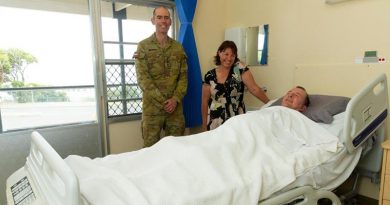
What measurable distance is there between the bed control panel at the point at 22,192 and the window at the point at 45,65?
1.13m

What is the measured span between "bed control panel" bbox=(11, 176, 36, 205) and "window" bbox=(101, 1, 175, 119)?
53.3 inches

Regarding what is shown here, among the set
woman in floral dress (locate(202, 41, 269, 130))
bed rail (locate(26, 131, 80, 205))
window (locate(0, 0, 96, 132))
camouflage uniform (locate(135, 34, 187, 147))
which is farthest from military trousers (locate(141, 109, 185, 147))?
bed rail (locate(26, 131, 80, 205))

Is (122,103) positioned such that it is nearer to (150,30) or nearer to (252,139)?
A: (150,30)

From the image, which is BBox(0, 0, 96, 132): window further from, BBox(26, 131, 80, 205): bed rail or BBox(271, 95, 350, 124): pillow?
BBox(271, 95, 350, 124): pillow

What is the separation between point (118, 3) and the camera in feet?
8.48

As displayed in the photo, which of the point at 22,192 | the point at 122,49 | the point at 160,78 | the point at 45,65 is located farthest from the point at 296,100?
the point at 45,65

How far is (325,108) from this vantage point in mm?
1925

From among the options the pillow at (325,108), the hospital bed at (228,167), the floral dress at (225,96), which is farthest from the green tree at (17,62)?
the pillow at (325,108)

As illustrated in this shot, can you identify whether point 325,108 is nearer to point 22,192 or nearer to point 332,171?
point 332,171

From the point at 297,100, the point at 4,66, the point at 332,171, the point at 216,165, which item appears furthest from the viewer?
the point at 4,66

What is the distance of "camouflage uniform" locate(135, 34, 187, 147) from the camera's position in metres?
2.38

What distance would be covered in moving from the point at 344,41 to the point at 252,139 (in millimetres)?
1297

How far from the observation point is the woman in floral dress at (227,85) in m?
2.42

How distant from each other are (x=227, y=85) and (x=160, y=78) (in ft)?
1.91
